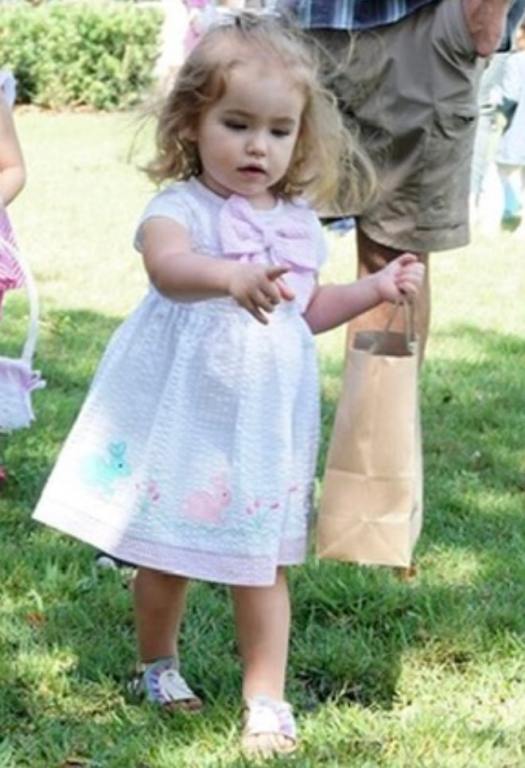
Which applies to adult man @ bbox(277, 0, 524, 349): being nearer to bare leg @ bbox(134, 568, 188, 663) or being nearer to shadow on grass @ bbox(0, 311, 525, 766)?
shadow on grass @ bbox(0, 311, 525, 766)

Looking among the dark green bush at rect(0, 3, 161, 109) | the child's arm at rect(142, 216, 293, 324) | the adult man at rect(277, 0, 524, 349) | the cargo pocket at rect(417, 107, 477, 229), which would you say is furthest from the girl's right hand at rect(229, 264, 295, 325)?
the dark green bush at rect(0, 3, 161, 109)

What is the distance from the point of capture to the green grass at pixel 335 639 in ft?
10.3

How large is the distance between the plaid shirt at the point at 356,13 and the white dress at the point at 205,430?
135cm

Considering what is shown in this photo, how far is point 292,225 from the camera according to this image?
3162 millimetres

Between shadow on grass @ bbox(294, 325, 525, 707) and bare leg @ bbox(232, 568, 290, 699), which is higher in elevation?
bare leg @ bbox(232, 568, 290, 699)

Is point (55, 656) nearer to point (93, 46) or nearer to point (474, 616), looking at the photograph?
point (474, 616)

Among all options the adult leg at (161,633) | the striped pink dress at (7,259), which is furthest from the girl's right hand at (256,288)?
the striped pink dress at (7,259)

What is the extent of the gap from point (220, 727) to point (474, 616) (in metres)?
0.83

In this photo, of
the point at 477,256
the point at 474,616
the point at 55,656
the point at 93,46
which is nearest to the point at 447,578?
the point at 474,616

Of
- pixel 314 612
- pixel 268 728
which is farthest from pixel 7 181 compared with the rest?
pixel 268 728

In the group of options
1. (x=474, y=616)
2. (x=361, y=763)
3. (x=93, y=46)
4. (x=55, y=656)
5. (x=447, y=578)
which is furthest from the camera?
(x=93, y=46)

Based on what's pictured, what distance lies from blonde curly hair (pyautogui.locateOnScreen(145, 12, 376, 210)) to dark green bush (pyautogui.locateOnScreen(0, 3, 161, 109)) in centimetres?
1745

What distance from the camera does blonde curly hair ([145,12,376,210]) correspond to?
10.2 ft

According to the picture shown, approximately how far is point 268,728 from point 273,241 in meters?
0.85
